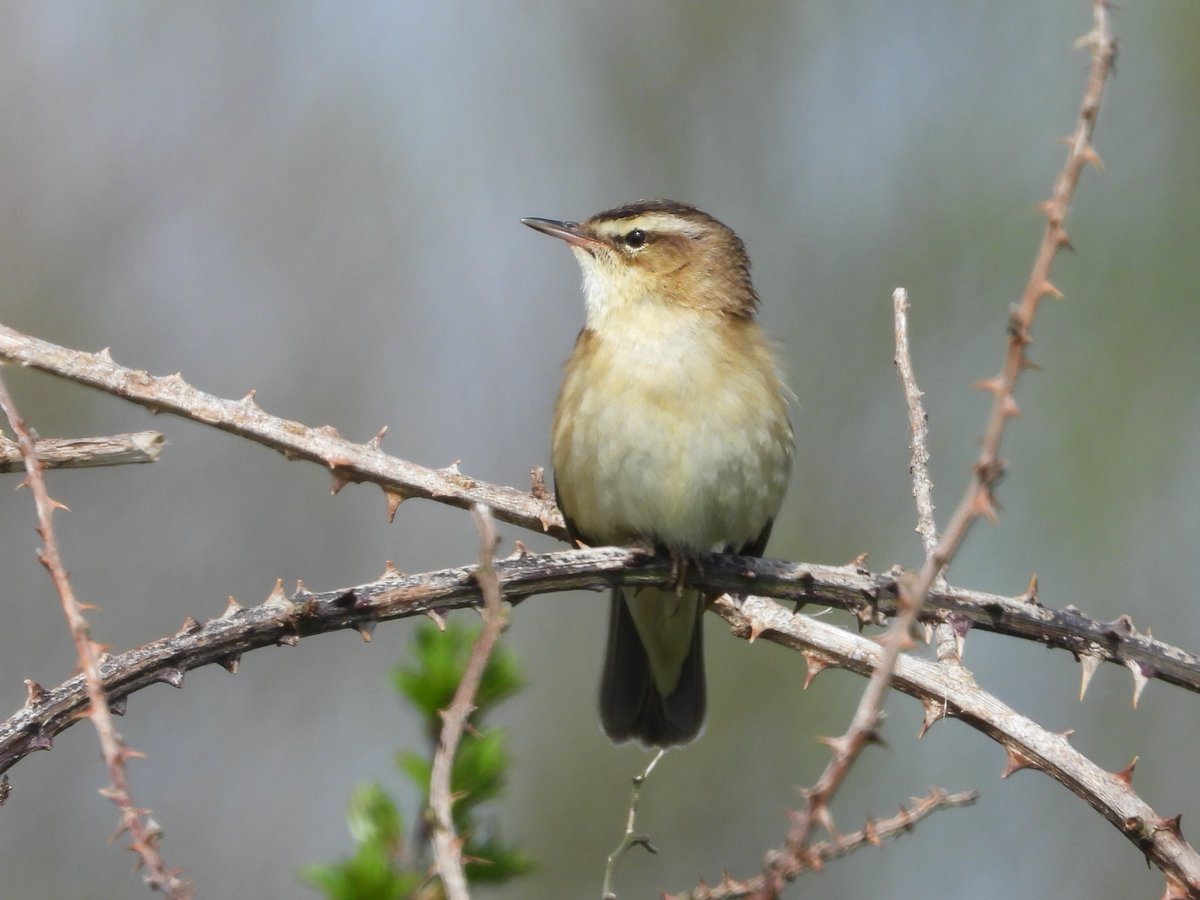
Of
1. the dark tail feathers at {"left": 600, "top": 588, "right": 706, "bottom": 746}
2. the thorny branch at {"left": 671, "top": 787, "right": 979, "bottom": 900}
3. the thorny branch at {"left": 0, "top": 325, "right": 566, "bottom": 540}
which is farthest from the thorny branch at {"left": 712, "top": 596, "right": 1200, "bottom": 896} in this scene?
the dark tail feathers at {"left": 600, "top": 588, "right": 706, "bottom": 746}

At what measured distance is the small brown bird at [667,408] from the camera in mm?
4449

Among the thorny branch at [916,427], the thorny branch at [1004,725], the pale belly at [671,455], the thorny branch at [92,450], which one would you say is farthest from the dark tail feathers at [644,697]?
the thorny branch at [92,450]

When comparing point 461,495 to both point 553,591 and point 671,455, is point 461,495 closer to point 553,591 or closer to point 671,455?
point 553,591

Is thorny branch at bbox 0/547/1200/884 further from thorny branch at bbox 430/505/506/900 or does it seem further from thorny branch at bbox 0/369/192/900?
thorny branch at bbox 430/505/506/900

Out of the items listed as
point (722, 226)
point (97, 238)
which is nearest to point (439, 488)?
point (722, 226)

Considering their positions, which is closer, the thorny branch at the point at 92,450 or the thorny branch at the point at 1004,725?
the thorny branch at the point at 1004,725

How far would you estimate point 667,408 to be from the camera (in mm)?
4496

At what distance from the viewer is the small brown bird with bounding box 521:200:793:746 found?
4449mm

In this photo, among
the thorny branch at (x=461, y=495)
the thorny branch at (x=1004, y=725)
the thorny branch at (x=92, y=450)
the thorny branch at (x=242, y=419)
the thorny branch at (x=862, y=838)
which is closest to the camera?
the thorny branch at (x=862, y=838)

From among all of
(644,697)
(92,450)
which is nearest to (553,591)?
(92,450)

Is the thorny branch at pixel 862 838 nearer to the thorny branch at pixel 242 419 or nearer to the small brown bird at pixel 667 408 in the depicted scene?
the small brown bird at pixel 667 408

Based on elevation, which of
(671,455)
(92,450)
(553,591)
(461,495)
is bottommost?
(553,591)

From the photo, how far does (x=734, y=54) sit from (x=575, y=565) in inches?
275

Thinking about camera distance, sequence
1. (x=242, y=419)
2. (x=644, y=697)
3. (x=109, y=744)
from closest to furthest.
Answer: (x=109, y=744) < (x=242, y=419) < (x=644, y=697)
